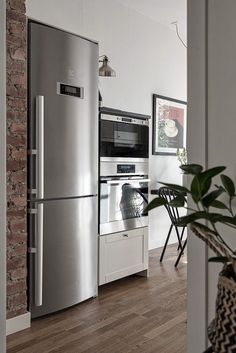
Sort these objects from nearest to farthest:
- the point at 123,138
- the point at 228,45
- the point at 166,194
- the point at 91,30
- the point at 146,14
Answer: the point at 228,45
the point at 123,138
the point at 91,30
the point at 166,194
the point at 146,14

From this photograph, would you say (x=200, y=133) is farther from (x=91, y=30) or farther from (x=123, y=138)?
(x=91, y=30)

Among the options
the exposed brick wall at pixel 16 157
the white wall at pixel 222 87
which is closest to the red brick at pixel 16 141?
the exposed brick wall at pixel 16 157

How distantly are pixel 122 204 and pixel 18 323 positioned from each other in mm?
1467

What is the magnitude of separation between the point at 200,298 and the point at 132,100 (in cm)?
388

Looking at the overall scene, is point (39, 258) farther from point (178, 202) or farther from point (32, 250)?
point (178, 202)

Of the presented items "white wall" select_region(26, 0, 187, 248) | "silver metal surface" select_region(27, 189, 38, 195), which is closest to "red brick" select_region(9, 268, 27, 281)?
"silver metal surface" select_region(27, 189, 38, 195)

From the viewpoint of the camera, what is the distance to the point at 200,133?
1.27 metres

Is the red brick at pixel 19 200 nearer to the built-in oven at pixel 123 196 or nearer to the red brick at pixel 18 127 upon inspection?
the red brick at pixel 18 127

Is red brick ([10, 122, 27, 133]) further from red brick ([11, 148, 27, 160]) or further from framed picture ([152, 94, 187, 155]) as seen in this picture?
framed picture ([152, 94, 187, 155])

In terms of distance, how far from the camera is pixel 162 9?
16.1 feet

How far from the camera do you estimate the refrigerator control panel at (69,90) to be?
3.00 m

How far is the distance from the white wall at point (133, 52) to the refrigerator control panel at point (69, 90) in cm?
106

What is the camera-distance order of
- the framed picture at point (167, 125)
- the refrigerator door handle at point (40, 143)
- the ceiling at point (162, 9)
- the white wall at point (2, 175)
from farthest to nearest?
the framed picture at point (167, 125) < the ceiling at point (162, 9) < the refrigerator door handle at point (40, 143) < the white wall at point (2, 175)

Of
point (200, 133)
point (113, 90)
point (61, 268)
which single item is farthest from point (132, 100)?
point (200, 133)
